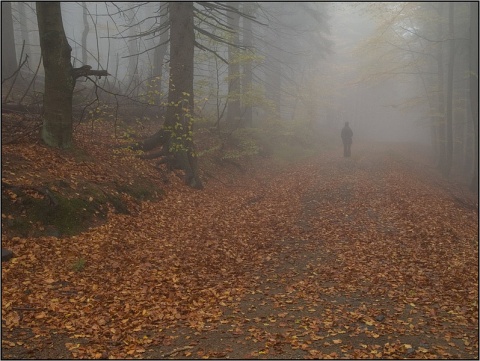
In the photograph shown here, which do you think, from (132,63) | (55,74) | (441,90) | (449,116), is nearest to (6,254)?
(55,74)

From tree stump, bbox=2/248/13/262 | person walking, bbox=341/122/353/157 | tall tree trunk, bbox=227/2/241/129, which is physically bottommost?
tree stump, bbox=2/248/13/262

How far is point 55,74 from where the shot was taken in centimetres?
880

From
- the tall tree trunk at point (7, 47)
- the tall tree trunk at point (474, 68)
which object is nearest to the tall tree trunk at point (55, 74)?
the tall tree trunk at point (7, 47)

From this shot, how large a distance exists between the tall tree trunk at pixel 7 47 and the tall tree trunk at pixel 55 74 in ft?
25.2

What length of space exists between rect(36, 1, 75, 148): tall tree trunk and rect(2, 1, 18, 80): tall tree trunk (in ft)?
25.2

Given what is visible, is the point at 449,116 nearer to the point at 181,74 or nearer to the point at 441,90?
the point at 441,90

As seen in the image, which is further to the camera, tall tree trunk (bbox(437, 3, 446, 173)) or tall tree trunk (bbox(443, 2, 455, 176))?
tall tree trunk (bbox(437, 3, 446, 173))

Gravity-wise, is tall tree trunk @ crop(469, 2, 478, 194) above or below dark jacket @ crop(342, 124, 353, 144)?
above

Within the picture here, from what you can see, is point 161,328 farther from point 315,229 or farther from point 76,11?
point 76,11

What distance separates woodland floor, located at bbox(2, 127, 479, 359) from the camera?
188 inches

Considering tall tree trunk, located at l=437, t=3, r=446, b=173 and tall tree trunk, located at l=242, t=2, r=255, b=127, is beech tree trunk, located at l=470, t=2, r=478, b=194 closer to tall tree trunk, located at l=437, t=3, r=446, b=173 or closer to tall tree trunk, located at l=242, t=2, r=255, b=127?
tall tree trunk, located at l=437, t=3, r=446, b=173

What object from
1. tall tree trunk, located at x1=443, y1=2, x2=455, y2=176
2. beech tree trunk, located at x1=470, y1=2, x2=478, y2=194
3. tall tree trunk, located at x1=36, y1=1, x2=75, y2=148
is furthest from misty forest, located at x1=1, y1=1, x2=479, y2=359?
tall tree trunk, located at x1=443, y1=2, x2=455, y2=176

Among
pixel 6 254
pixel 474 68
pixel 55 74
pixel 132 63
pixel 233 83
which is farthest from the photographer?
pixel 132 63

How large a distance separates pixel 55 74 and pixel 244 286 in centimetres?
668
